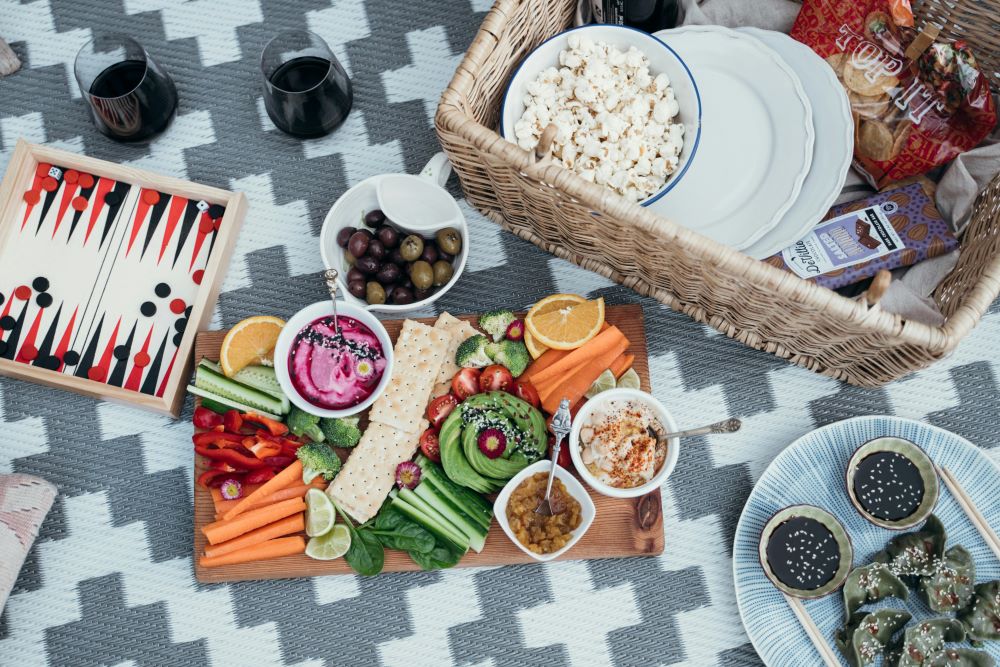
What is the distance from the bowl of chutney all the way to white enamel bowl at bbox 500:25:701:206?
2.10ft

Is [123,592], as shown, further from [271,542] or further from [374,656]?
[374,656]

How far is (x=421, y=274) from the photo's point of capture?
5.06 ft

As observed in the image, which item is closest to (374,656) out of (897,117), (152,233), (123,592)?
(123,592)

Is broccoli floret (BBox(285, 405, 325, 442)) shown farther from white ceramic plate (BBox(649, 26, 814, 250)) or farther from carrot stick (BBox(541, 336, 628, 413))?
white ceramic plate (BBox(649, 26, 814, 250))

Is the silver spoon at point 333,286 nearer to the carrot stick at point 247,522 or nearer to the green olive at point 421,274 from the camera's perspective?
the green olive at point 421,274

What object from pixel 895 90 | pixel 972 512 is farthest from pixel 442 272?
pixel 972 512

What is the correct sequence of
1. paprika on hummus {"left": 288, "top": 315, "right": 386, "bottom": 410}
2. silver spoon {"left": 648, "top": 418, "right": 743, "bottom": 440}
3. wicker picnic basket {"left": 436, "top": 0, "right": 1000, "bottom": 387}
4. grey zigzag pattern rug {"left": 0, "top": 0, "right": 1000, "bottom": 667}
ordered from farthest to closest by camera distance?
1. grey zigzag pattern rug {"left": 0, "top": 0, "right": 1000, "bottom": 667}
2. paprika on hummus {"left": 288, "top": 315, "right": 386, "bottom": 410}
3. silver spoon {"left": 648, "top": 418, "right": 743, "bottom": 440}
4. wicker picnic basket {"left": 436, "top": 0, "right": 1000, "bottom": 387}

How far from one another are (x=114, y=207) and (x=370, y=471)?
0.77 meters

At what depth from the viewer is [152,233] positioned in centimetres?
166

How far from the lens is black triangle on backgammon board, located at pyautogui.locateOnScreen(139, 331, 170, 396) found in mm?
1615

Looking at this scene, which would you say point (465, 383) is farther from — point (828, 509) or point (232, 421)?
point (828, 509)

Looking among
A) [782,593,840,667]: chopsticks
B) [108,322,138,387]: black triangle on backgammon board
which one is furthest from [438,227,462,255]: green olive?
[782,593,840,667]: chopsticks

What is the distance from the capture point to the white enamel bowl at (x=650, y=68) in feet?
4.62

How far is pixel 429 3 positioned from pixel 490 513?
1.10m
